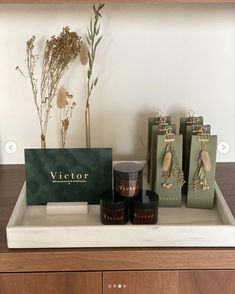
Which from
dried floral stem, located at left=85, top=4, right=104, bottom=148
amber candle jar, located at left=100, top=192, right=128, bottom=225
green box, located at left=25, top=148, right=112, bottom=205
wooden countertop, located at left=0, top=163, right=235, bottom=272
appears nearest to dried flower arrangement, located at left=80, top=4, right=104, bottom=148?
dried floral stem, located at left=85, top=4, right=104, bottom=148

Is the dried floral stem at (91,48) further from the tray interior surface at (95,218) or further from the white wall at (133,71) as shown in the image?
the tray interior surface at (95,218)

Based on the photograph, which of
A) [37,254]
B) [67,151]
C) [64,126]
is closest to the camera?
[37,254]

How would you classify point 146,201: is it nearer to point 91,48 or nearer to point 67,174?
point 67,174

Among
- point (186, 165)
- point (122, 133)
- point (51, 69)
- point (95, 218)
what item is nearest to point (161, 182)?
point (186, 165)

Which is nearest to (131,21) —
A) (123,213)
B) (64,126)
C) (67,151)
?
(64,126)

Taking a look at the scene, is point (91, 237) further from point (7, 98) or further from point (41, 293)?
point (7, 98)

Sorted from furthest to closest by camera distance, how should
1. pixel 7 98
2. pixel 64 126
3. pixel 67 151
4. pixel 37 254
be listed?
pixel 7 98
pixel 64 126
pixel 67 151
pixel 37 254

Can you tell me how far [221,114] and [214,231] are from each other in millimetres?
557

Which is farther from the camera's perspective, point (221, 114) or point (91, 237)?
point (221, 114)

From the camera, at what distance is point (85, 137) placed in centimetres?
152

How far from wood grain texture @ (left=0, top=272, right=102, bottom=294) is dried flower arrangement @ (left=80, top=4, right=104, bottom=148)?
0.46 metres

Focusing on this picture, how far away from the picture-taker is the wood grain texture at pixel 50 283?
108cm

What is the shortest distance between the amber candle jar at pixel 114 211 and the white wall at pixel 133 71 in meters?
0.45

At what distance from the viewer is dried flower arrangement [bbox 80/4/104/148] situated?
52.5 inches
